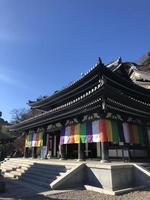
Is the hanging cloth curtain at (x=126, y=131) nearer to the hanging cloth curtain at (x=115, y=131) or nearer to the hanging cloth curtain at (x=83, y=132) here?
the hanging cloth curtain at (x=115, y=131)

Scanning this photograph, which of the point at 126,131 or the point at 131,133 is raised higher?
the point at 126,131

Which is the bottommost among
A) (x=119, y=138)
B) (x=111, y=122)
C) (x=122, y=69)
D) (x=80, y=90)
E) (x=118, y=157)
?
(x=118, y=157)

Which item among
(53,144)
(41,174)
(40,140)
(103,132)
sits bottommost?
(41,174)

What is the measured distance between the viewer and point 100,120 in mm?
14109

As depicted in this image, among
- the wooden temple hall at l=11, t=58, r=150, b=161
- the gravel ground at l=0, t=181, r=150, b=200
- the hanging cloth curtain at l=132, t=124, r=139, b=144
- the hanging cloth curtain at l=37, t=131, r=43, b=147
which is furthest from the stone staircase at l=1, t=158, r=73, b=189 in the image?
the hanging cloth curtain at l=132, t=124, r=139, b=144

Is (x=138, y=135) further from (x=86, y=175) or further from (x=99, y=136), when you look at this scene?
(x=86, y=175)

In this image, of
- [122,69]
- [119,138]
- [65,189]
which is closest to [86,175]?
[65,189]

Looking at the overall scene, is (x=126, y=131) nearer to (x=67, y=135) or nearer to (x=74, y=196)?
(x=67, y=135)

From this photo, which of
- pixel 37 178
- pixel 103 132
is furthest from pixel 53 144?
pixel 103 132

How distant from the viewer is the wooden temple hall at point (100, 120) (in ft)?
45.2

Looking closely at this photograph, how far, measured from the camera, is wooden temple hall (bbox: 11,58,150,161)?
13.8 m

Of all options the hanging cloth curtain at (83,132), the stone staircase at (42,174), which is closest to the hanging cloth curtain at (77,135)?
the hanging cloth curtain at (83,132)

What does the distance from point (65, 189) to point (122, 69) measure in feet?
43.3

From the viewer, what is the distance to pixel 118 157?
52.2ft
